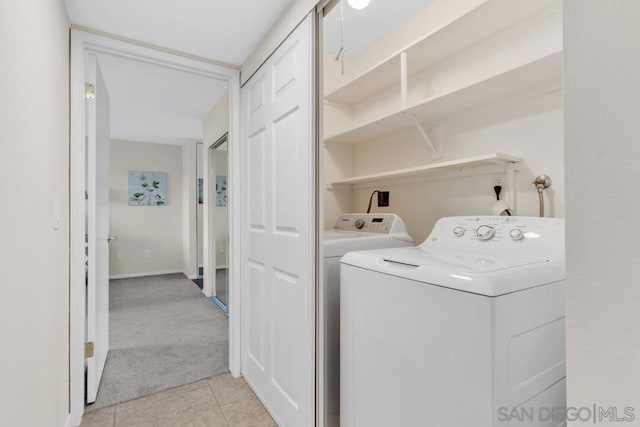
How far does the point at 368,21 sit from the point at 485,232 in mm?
1521

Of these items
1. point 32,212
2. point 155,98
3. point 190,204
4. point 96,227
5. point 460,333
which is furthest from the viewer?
point 190,204

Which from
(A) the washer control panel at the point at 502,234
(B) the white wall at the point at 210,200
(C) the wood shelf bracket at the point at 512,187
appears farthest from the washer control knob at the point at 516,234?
(B) the white wall at the point at 210,200

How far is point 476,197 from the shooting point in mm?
1604

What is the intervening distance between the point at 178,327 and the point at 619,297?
3.34 meters

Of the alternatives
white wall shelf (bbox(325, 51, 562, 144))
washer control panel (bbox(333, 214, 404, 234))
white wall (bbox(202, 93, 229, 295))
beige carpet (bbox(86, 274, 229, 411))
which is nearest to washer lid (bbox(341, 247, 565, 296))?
washer control panel (bbox(333, 214, 404, 234))

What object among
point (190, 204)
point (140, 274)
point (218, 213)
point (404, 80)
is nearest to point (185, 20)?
point (404, 80)

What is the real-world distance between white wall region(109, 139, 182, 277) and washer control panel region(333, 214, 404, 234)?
13.8 ft

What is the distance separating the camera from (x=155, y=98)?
334 cm

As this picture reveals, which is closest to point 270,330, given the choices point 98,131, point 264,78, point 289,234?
point 289,234

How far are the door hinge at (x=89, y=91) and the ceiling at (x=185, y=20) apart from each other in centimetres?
31

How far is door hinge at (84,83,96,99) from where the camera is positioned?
181 centimetres

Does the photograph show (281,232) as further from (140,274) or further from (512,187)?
(140,274)

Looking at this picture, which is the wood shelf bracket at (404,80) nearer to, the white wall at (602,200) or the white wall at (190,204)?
the white wall at (602,200)

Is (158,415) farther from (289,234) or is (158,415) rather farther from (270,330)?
(289,234)
